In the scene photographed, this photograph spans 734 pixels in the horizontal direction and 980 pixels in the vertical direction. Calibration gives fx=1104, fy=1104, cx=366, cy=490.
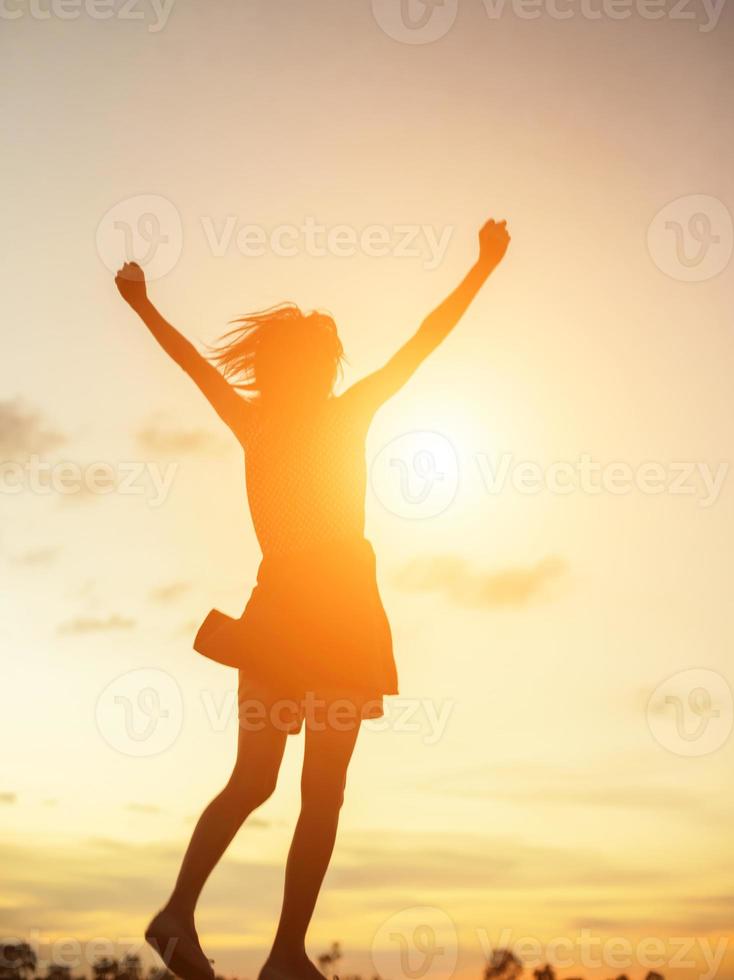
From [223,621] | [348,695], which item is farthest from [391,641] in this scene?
[223,621]

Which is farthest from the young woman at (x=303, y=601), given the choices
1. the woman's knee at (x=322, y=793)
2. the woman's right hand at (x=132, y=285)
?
the woman's right hand at (x=132, y=285)

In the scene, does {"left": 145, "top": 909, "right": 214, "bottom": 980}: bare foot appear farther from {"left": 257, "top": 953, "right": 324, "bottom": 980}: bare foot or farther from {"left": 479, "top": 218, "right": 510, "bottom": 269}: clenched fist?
{"left": 479, "top": 218, "right": 510, "bottom": 269}: clenched fist

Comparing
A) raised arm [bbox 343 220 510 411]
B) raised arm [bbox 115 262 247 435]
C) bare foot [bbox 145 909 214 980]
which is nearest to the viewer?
bare foot [bbox 145 909 214 980]

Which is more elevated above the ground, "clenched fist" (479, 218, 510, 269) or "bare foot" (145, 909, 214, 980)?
"clenched fist" (479, 218, 510, 269)

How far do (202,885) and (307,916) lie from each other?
1.42ft

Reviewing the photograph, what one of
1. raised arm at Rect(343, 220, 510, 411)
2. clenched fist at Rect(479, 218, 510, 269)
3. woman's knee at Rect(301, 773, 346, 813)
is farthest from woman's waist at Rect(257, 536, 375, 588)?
clenched fist at Rect(479, 218, 510, 269)

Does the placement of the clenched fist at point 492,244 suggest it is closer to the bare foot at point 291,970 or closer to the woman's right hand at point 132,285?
the woman's right hand at point 132,285

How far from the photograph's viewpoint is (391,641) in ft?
15.4

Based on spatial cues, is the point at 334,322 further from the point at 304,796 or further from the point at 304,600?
the point at 304,796

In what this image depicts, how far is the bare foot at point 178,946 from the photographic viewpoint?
4.16m

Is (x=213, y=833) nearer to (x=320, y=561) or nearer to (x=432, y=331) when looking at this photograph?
(x=320, y=561)

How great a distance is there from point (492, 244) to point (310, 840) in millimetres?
2623

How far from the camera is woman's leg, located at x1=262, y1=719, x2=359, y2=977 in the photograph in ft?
14.1

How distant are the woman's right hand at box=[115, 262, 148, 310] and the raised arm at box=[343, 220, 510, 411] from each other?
1133 mm
